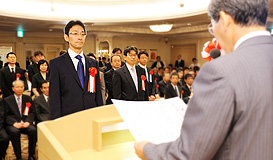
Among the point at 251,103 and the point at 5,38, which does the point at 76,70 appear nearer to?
the point at 251,103

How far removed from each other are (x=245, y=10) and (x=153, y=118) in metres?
0.49

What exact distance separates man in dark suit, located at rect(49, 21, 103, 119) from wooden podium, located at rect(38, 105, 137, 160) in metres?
0.75

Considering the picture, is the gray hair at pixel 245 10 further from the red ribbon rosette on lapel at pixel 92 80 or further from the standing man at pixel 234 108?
the red ribbon rosette on lapel at pixel 92 80

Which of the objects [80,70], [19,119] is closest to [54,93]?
[80,70]

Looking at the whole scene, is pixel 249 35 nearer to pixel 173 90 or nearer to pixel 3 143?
pixel 3 143

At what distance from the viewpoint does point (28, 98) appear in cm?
392

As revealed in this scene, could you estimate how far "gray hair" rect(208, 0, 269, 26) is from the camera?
28.5 inches

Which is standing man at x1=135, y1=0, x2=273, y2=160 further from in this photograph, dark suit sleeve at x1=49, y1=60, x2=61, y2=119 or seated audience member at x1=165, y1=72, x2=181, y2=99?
seated audience member at x1=165, y1=72, x2=181, y2=99

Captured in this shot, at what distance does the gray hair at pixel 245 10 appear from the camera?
72 cm

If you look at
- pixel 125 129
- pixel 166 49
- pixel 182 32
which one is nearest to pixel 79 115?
pixel 125 129

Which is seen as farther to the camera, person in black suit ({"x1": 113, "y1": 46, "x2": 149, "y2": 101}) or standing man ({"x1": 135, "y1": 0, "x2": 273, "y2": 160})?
person in black suit ({"x1": 113, "y1": 46, "x2": 149, "y2": 101})

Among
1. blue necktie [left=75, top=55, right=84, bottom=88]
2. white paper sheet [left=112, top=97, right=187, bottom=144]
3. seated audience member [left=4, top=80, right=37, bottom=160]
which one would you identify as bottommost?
seated audience member [left=4, top=80, right=37, bottom=160]

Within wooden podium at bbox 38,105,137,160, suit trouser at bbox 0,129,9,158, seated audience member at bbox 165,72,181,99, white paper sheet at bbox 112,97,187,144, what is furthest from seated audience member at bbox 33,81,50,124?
white paper sheet at bbox 112,97,187,144

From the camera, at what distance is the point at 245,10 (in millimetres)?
723
